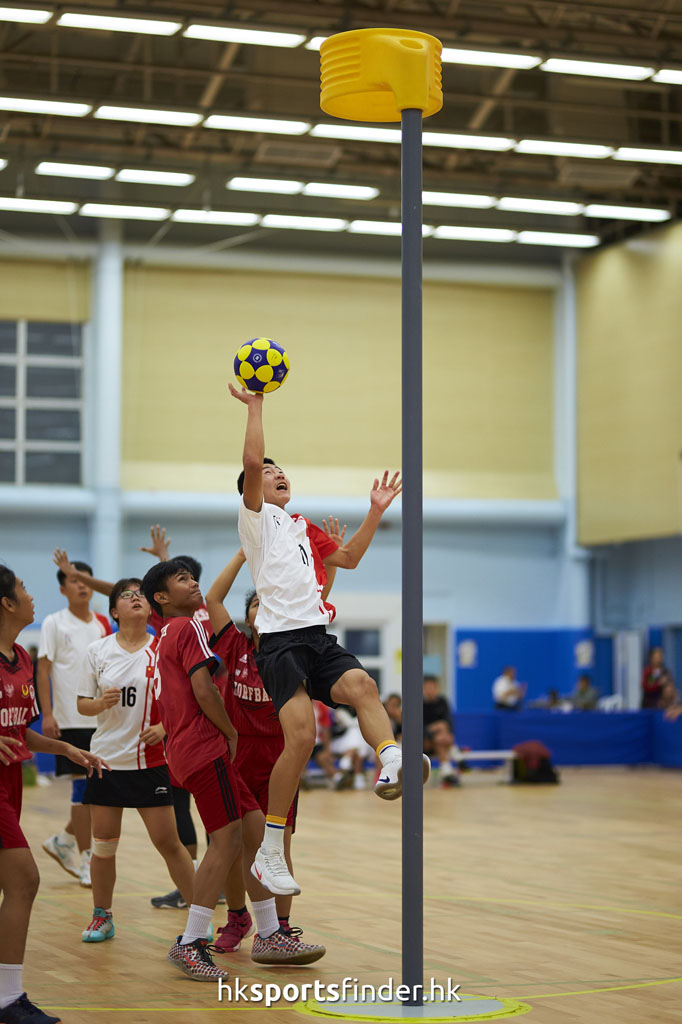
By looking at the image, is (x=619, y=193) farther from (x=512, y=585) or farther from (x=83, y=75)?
(x=83, y=75)

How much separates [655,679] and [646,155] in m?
8.67

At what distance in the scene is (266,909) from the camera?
21.4 ft

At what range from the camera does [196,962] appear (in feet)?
20.3

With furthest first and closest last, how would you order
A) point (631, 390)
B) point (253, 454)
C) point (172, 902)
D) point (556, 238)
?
1. point (631, 390)
2. point (556, 238)
3. point (172, 902)
4. point (253, 454)

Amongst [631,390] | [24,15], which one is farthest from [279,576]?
[631,390]

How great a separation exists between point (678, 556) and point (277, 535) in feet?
70.5

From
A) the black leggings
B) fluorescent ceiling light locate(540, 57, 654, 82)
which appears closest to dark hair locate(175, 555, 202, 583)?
the black leggings

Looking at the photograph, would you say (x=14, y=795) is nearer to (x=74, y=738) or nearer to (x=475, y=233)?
(x=74, y=738)

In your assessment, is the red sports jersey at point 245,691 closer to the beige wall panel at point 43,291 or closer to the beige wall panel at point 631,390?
the beige wall panel at point 631,390

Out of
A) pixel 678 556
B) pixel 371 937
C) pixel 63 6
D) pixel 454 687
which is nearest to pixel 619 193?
pixel 678 556

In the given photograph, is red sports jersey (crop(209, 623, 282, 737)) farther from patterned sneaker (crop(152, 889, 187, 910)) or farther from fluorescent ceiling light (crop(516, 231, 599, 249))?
fluorescent ceiling light (crop(516, 231, 599, 249))

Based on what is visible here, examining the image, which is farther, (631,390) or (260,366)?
(631,390)

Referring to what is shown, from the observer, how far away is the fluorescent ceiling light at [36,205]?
22938mm

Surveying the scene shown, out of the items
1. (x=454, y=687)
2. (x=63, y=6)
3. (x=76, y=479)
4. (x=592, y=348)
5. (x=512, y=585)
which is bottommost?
(x=454, y=687)
